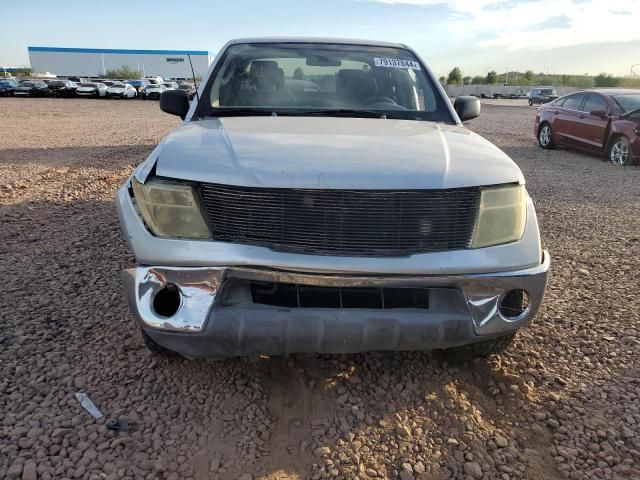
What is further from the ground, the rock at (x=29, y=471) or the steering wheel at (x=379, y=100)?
the steering wheel at (x=379, y=100)

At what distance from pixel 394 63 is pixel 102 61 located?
85763mm

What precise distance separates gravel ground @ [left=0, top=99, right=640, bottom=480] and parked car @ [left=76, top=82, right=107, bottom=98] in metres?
41.7

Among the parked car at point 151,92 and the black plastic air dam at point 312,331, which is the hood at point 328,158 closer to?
the black plastic air dam at point 312,331

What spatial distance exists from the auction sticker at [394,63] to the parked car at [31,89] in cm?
4370

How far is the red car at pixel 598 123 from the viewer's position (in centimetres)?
1046

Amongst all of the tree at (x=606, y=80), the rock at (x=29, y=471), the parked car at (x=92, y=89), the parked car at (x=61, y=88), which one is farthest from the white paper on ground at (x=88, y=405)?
the tree at (x=606, y=80)

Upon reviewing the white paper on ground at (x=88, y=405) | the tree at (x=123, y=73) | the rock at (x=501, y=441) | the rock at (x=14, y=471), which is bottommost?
the tree at (x=123, y=73)

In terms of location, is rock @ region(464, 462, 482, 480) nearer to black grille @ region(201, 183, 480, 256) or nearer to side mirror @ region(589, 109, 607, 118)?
black grille @ region(201, 183, 480, 256)

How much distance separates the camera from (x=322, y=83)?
151 inches

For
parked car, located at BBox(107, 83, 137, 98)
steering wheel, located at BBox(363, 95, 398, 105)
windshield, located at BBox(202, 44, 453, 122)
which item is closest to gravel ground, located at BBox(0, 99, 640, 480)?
windshield, located at BBox(202, 44, 453, 122)

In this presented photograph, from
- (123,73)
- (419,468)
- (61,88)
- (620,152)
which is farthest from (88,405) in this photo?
(123,73)

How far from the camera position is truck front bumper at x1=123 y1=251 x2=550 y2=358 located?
7.39 feet

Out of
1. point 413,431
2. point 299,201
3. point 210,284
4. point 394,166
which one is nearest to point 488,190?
point 394,166

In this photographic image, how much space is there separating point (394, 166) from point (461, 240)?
454 millimetres
